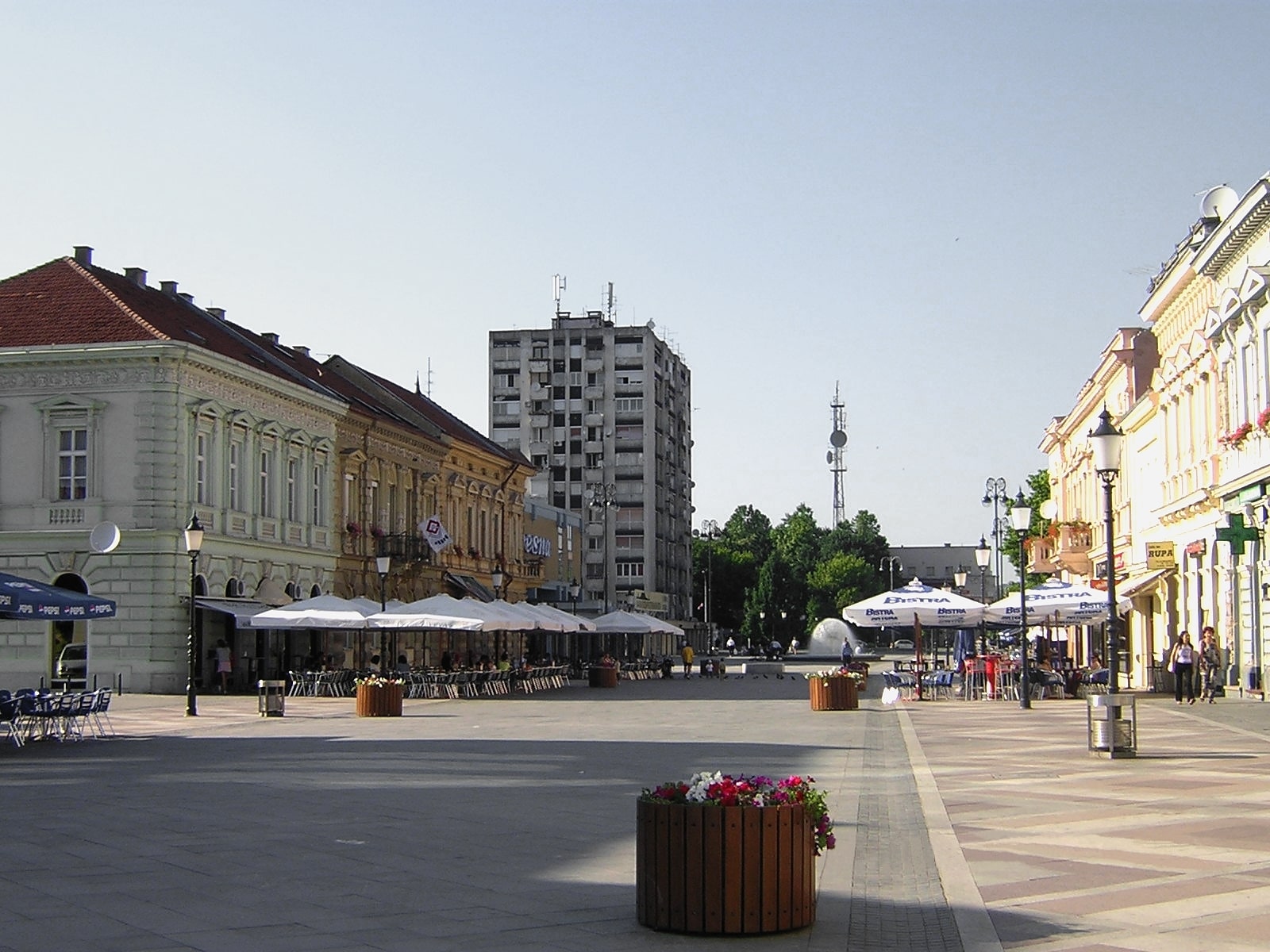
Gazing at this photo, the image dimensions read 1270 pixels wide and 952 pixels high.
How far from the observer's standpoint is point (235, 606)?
4166cm

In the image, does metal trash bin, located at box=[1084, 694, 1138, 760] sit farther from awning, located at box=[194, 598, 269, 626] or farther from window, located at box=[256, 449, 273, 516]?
window, located at box=[256, 449, 273, 516]

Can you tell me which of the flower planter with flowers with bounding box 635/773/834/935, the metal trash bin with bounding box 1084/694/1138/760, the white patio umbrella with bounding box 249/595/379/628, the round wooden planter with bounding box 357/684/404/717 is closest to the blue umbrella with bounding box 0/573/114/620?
the round wooden planter with bounding box 357/684/404/717

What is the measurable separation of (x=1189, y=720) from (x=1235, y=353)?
9.49m

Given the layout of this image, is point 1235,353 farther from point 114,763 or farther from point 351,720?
point 114,763

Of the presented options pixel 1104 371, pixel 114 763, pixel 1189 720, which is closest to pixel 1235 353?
pixel 1189 720

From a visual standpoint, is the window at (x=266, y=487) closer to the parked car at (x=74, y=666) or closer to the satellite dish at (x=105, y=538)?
the parked car at (x=74, y=666)

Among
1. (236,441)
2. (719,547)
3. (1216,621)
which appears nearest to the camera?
(1216,621)

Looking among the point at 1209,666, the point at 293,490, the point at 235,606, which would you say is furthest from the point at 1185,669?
the point at 293,490

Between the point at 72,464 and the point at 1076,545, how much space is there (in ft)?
111

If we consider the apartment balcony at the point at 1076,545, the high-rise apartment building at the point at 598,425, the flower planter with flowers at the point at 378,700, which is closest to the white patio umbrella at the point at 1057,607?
the flower planter with flowers at the point at 378,700

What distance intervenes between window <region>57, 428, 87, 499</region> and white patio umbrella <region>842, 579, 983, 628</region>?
20.1 meters

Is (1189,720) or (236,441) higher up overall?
(236,441)

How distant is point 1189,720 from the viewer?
27.5m

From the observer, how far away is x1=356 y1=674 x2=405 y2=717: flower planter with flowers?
31.1 metres
